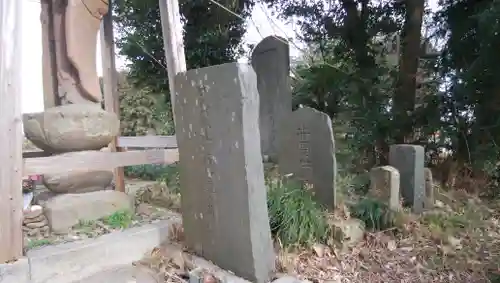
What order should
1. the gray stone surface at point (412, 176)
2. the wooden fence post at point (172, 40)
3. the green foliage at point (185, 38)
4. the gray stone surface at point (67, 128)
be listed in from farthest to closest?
the green foliage at point (185, 38) < the gray stone surface at point (412, 176) < the wooden fence post at point (172, 40) < the gray stone surface at point (67, 128)

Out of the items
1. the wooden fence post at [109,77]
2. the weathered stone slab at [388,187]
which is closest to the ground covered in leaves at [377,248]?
the weathered stone slab at [388,187]

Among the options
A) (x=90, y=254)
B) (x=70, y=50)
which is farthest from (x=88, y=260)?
(x=70, y=50)

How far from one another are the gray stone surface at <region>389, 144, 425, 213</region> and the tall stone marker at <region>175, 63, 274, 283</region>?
2322 mm

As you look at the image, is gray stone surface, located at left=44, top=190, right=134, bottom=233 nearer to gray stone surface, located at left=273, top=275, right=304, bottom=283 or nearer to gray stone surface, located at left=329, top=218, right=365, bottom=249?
gray stone surface, located at left=273, top=275, right=304, bottom=283

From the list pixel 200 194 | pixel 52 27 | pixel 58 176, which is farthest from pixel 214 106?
pixel 52 27

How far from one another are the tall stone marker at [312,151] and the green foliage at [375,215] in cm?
28

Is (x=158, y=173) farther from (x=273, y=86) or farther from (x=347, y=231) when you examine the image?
(x=347, y=231)

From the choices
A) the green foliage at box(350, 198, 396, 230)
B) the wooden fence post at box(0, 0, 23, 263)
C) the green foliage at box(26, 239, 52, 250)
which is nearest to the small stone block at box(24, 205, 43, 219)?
the green foliage at box(26, 239, 52, 250)

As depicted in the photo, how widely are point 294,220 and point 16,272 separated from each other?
1.99 meters

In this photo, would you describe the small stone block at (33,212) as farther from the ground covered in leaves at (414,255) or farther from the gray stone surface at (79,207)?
the ground covered in leaves at (414,255)

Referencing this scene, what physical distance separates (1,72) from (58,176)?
3.71 ft

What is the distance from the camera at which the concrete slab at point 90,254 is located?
Result: 8.39ft

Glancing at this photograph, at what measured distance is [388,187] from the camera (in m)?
3.86

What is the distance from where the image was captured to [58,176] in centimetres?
324
